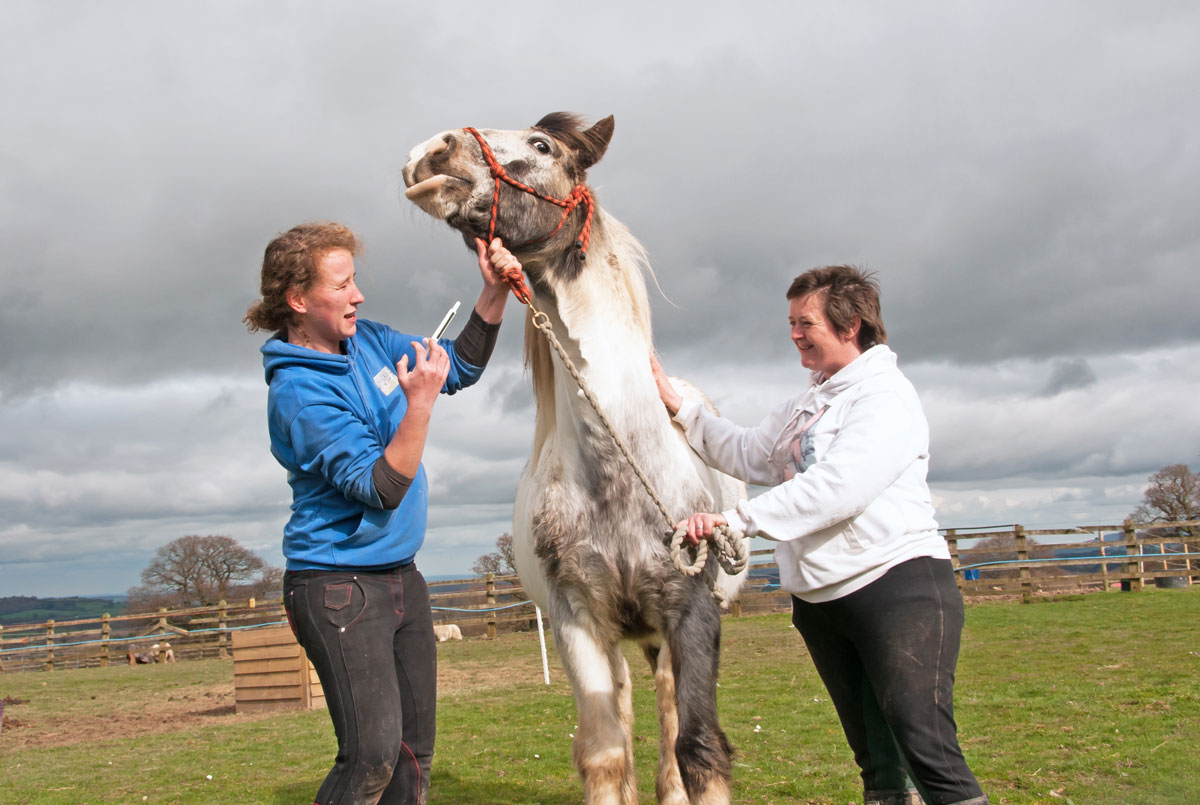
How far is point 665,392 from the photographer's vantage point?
10.7 ft

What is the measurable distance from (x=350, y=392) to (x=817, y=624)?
1.61 meters

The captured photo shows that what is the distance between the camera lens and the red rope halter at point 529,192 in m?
2.95

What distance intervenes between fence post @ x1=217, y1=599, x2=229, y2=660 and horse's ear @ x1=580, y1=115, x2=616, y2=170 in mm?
21969

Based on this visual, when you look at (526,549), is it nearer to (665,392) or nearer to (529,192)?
(665,392)

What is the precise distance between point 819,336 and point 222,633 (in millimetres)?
23786

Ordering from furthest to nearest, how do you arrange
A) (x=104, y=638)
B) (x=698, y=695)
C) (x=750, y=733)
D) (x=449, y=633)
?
(x=104, y=638) < (x=449, y=633) < (x=750, y=733) < (x=698, y=695)

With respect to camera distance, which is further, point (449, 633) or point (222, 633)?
point (222, 633)

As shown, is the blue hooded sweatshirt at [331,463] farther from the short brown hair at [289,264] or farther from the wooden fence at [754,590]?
the wooden fence at [754,590]

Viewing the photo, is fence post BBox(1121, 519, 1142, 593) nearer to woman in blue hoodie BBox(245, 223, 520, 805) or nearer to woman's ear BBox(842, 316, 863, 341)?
woman's ear BBox(842, 316, 863, 341)

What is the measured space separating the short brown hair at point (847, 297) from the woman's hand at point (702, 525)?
725 mm

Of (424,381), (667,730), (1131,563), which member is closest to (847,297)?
(424,381)

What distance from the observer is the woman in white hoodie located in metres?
2.32

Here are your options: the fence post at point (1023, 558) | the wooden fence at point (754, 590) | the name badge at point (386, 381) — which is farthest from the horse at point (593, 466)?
the fence post at point (1023, 558)

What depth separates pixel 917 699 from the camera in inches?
90.8
